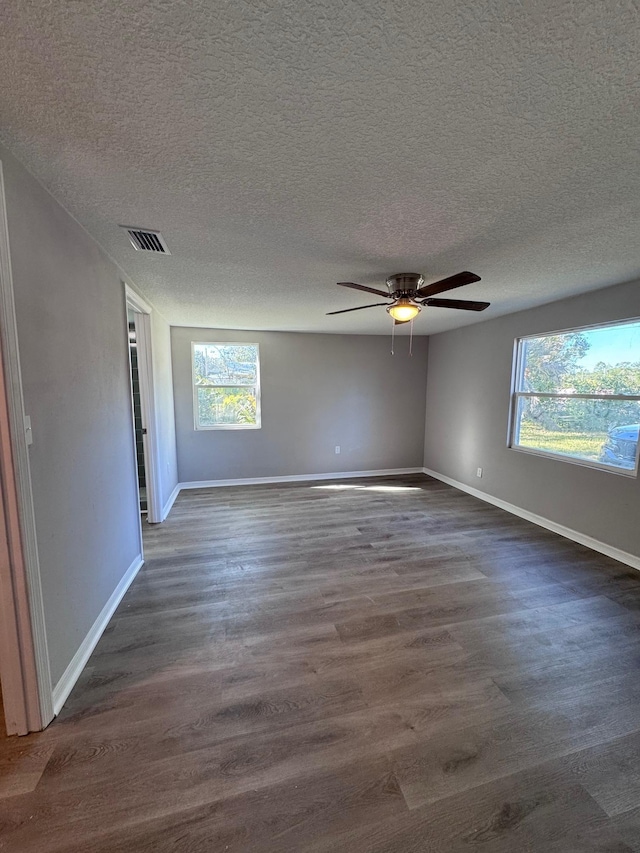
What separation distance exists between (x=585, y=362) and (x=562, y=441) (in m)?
0.82

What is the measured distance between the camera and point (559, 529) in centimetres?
345

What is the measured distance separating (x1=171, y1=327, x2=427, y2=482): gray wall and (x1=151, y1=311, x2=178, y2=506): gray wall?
Answer: 0.99 feet

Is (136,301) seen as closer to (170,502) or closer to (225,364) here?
(225,364)

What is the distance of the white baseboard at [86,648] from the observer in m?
1.56

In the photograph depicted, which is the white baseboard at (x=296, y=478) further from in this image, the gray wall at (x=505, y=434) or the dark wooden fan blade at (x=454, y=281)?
the dark wooden fan blade at (x=454, y=281)

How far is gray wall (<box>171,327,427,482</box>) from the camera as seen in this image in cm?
497

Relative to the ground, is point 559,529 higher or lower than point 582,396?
lower

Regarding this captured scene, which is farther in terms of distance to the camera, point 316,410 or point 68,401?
point 316,410

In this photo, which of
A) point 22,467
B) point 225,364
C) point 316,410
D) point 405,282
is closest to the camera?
point 22,467

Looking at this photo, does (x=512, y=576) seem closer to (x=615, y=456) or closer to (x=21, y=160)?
(x=615, y=456)

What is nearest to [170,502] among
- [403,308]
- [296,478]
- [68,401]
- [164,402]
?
[164,402]

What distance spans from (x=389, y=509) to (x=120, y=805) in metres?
3.34

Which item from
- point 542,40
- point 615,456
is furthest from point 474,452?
point 542,40

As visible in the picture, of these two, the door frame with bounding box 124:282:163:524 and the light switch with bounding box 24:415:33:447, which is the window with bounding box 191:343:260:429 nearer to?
the door frame with bounding box 124:282:163:524
